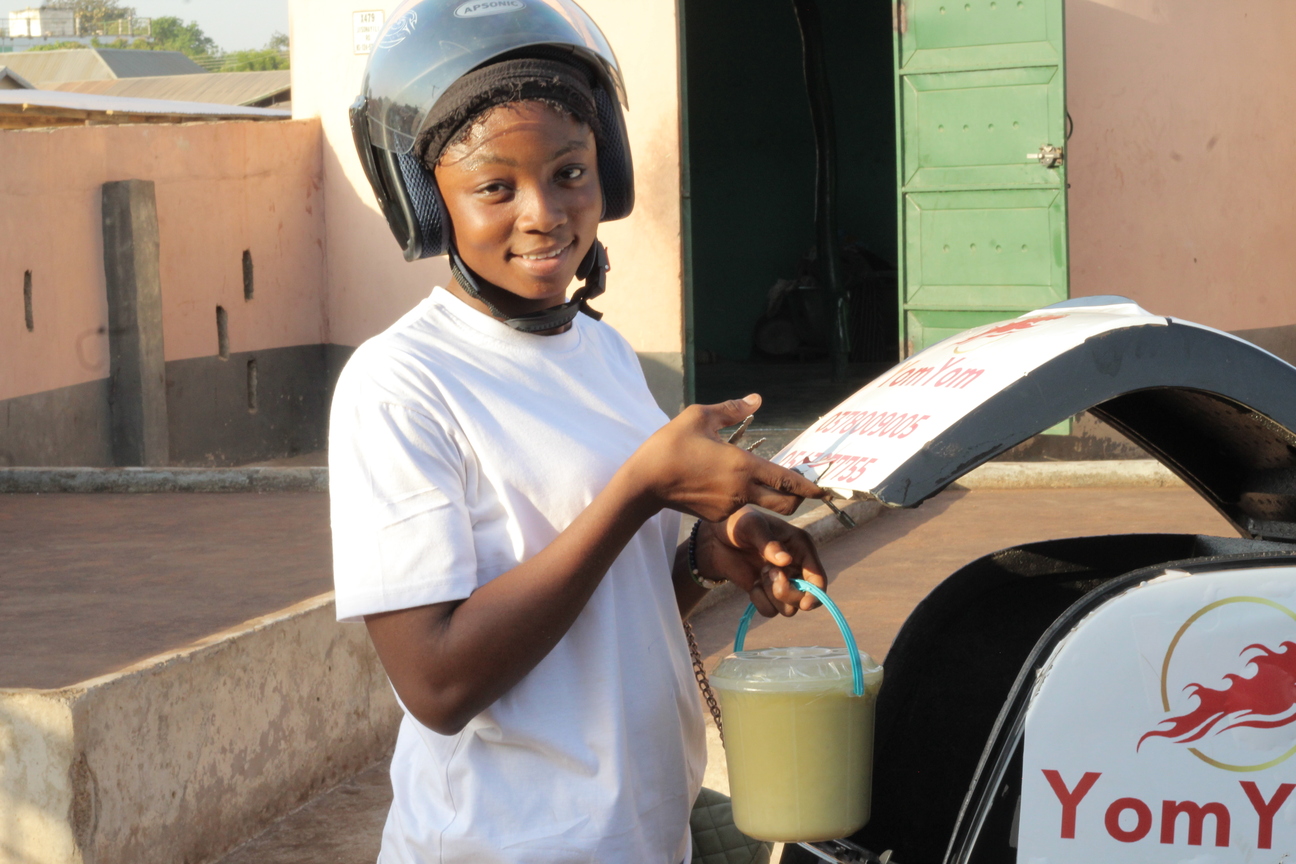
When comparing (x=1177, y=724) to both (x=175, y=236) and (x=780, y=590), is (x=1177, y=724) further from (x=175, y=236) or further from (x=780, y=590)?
(x=175, y=236)

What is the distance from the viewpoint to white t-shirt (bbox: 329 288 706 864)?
133 centimetres

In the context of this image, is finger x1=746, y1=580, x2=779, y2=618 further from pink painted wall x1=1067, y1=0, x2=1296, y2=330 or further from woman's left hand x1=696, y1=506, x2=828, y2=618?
pink painted wall x1=1067, y1=0, x2=1296, y2=330

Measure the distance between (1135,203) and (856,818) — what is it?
683cm

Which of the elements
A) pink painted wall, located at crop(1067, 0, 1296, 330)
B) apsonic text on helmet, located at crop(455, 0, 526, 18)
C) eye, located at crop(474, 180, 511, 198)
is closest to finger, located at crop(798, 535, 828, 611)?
eye, located at crop(474, 180, 511, 198)

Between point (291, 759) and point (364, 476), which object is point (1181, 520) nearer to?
point (291, 759)

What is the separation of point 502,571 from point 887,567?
4.17 meters

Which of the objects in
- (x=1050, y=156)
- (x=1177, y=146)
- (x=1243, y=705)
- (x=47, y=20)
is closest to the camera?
(x=1243, y=705)

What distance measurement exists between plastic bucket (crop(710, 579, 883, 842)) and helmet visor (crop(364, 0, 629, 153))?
654 mm

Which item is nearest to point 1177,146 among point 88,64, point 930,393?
point 930,393

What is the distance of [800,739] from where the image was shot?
1451mm

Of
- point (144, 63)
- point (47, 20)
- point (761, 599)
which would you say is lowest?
point (761, 599)

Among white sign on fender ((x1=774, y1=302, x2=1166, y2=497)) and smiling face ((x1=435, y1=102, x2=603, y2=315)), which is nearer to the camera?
white sign on fender ((x1=774, y1=302, x2=1166, y2=497))

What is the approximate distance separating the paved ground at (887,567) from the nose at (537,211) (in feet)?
6.90

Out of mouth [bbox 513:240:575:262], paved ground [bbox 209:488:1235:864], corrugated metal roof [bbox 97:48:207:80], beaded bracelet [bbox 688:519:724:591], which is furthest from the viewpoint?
corrugated metal roof [bbox 97:48:207:80]
